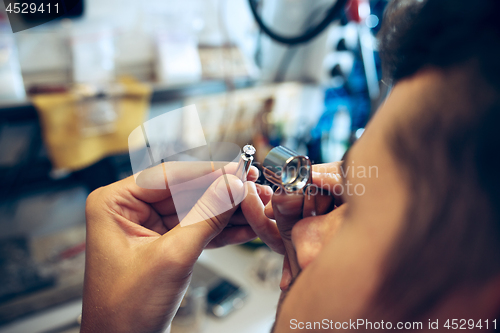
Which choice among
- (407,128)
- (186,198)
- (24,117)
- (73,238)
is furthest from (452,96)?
(73,238)

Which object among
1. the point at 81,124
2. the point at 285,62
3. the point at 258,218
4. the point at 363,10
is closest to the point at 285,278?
the point at 258,218

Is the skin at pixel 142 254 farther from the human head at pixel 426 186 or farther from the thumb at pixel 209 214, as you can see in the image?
the human head at pixel 426 186

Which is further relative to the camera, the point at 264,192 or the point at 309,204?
the point at 264,192

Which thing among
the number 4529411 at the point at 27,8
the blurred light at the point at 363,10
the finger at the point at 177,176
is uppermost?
the number 4529411 at the point at 27,8

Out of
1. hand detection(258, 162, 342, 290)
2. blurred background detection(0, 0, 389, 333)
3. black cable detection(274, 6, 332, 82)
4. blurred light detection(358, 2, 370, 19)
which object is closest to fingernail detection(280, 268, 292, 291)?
hand detection(258, 162, 342, 290)

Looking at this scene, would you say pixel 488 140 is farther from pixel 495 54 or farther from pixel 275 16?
pixel 275 16

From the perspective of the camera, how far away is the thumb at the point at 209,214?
39cm

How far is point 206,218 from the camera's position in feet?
1.32

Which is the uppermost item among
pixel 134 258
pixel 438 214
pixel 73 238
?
pixel 438 214

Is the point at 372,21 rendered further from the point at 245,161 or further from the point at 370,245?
the point at 370,245

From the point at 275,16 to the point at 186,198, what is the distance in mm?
995

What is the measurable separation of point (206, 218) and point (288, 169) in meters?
0.15

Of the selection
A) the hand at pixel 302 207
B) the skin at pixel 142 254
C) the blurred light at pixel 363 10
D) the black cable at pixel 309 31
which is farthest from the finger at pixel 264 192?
the blurred light at pixel 363 10

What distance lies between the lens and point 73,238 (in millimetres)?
918
